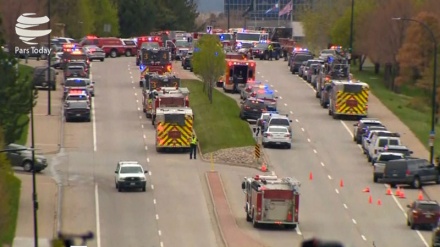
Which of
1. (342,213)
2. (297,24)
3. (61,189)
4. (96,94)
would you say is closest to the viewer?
(342,213)

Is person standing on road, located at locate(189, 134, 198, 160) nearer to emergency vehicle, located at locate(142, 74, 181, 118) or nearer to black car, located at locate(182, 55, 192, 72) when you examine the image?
emergency vehicle, located at locate(142, 74, 181, 118)

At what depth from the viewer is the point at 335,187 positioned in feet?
198

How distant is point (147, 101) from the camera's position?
263ft

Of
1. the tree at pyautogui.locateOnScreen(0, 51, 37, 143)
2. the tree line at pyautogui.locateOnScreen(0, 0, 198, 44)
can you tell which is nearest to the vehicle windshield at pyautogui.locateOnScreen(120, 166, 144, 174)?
the tree at pyautogui.locateOnScreen(0, 51, 37, 143)

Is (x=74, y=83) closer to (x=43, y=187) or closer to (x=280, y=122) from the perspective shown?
(x=280, y=122)

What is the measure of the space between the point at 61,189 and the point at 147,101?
22106 mm

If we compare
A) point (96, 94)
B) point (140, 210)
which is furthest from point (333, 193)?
point (96, 94)

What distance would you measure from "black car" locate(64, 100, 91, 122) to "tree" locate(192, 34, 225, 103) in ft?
34.4

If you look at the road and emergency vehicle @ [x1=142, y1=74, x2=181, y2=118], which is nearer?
the road

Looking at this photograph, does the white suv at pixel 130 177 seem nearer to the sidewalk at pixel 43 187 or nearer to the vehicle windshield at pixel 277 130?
the sidewalk at pixel 43 187

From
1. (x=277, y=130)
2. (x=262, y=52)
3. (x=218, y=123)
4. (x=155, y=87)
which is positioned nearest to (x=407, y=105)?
(x=155, y=87)

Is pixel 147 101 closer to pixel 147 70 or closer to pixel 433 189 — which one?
pixel 147 70

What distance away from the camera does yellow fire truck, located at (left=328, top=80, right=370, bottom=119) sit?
78938mm
